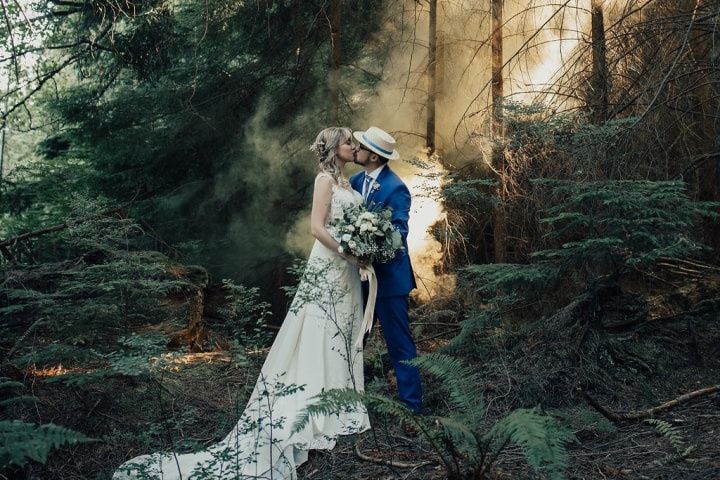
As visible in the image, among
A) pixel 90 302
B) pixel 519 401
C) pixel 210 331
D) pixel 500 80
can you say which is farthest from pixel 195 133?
pixel 519 401

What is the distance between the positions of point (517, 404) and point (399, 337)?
1167 millimetres

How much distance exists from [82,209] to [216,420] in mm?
2385

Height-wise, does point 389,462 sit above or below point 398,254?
below

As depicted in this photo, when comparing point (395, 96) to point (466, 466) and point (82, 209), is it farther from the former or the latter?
point (466, 466)

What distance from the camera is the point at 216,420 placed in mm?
6477

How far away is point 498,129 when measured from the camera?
31.0 feet

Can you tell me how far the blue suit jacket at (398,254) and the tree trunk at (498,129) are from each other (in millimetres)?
1939

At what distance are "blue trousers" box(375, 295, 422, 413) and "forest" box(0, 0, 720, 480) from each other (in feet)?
1.15

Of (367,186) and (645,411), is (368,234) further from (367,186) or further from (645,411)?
(645,411)

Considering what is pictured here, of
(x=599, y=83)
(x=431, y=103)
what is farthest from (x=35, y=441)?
(x=431, y=103)

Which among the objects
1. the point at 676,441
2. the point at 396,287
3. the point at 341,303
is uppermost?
the point at 396,287

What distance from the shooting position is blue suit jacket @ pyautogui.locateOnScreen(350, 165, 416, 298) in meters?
6.43

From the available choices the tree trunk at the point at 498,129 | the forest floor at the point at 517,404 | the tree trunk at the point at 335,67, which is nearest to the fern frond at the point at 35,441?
the forest floor at the point at 517,404

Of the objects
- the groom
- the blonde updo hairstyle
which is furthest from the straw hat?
the blonde updo hairstyle
